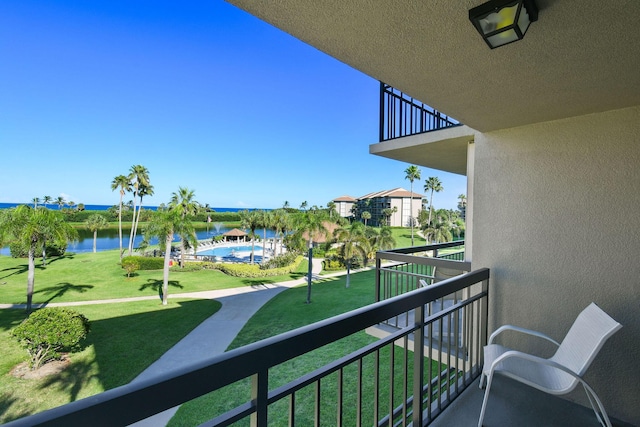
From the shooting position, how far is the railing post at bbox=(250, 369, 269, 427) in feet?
3.33

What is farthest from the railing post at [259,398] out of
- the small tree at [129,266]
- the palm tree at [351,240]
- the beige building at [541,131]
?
the small tree at [129,266]

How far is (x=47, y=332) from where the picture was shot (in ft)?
32.5

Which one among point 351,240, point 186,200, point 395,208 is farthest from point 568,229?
point 395,208

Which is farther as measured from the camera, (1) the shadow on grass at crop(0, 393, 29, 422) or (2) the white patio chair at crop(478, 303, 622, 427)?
(1) the shadow on grass at crop(0, 393, 29, 422)

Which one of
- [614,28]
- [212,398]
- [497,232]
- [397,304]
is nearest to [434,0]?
[614,28]

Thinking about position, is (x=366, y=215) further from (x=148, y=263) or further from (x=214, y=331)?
(x=214, y=331)

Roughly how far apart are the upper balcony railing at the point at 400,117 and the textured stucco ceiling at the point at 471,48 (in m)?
2.09

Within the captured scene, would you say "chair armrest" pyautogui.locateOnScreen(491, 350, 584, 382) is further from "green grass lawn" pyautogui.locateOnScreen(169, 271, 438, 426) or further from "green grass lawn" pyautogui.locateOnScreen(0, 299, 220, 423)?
"green grass lawn" pyautogui.locateOnScreen(0, 299, 220, 423)

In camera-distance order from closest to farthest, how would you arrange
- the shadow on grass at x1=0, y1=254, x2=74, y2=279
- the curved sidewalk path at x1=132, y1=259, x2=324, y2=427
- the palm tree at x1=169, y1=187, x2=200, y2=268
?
the curved sidewalk path at x1=132, y1=259, x2=324, y2=427 < the palm tree at x1=169, y1=187, x2=200, y2=268 < the shadow on grass at x1=0, y1=254, x2=74, y2=279

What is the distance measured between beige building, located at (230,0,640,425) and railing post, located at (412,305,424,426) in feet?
4.74

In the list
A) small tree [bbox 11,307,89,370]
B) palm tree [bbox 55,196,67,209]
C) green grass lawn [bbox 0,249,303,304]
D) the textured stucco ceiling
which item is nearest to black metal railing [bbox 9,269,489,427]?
the textured stucco ceiling

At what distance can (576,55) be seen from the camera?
151 centimetres

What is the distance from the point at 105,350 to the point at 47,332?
9.31 ft

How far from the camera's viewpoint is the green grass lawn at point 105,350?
29.8ft
